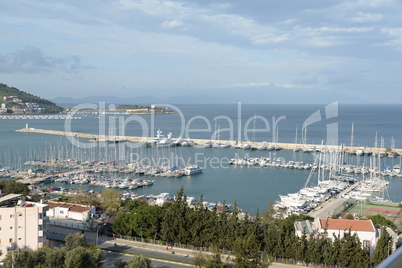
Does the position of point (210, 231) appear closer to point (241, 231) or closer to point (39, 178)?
point (241, 231)

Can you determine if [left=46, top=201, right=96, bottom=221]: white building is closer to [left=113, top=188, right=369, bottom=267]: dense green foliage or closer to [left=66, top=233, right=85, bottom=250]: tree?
[left=113, top=188, right=369, bottom=267]: dense green foliage

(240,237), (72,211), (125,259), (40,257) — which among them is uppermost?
(240,237)

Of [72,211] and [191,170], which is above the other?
[72,211]

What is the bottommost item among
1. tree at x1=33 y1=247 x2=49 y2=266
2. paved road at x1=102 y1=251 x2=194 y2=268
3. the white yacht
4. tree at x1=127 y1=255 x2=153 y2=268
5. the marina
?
paved road at x1=102 y1=251 x2=194 y2=268

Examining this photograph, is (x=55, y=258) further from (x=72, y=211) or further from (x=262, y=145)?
(x=262, y=145)

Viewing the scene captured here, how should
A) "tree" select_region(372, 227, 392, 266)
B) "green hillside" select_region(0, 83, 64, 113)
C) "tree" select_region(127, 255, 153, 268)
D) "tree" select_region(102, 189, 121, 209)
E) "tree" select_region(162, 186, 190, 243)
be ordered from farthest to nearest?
"green hillside" select_region(0, 83, 64, 113) → "tree" select_region(102, 189, 121, 209) → "tree" select_region(162, 186, 190, 243) → "tree" select_region(372, 227, 392, 266) → "tree" select_region(127, 255, 153, 268)

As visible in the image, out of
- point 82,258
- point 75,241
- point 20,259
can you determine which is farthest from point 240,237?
point 20,259

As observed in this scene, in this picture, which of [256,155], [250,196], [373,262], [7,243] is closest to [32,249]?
[7,243]

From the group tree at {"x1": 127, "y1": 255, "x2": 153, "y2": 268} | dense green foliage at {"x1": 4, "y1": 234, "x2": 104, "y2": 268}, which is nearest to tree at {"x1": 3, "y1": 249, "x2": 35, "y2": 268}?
dense green foliage at {"x1": 4, "y1": 234, "x2": 104, "y2": 268}
